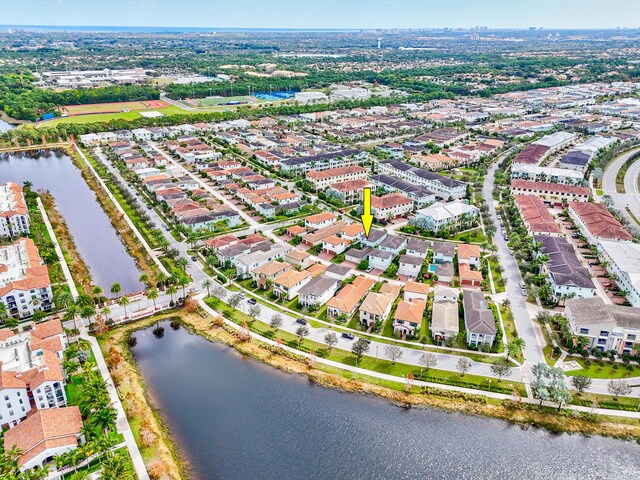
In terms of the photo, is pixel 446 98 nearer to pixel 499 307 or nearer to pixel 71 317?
pixel 499 307

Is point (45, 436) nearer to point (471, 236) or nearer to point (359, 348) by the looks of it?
point (359, 348)

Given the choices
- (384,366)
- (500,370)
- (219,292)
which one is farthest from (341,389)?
(219,292)

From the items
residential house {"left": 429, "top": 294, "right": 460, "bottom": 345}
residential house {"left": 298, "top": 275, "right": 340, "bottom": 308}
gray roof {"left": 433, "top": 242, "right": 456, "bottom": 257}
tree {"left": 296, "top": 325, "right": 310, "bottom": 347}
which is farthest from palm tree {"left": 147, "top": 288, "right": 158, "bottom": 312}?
gray roof {"left": 433, "top": 242, "right": 456, "bottom": 257}

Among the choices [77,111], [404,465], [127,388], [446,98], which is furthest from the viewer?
[446,98]

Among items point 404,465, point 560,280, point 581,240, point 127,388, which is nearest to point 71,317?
point 127,388

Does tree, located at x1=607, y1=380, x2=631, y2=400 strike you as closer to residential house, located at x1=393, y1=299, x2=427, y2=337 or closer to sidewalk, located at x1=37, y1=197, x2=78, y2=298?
residential house, located at x1=393, y1=299, x2=427, y2=337

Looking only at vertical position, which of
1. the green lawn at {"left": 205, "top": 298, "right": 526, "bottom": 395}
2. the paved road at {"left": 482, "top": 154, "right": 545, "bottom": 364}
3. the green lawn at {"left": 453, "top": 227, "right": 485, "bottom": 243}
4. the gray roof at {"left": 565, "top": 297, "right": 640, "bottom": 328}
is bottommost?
the green lawn at {"left": 205, "top": 298, "right": 526, "bottom": 395}
